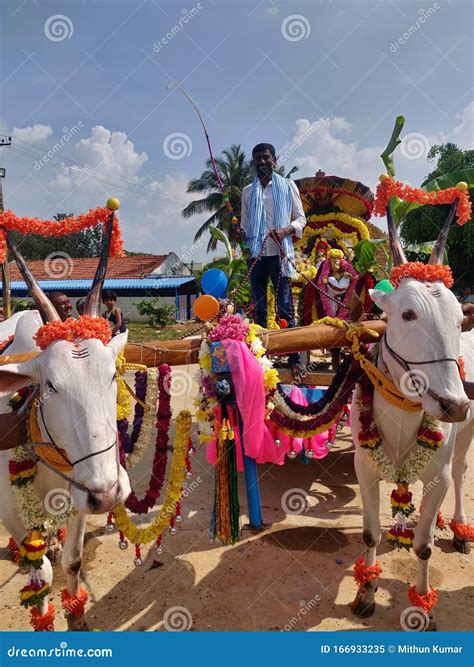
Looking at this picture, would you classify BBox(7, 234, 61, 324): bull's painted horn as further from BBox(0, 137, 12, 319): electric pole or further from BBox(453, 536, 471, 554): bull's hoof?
BBox(453, 536, 471, 554): bull's hoof

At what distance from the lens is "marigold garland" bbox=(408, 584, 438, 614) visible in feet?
10.4

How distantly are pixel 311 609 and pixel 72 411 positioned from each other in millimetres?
2539

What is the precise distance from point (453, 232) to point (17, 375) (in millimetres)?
22060

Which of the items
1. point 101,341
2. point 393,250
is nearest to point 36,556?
point 101,341

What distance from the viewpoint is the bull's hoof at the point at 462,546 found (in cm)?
416

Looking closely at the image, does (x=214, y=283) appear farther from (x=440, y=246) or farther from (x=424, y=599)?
(x=424, y=599)

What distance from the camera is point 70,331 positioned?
239 centimetres

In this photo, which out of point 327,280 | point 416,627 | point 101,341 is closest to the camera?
point 101,341

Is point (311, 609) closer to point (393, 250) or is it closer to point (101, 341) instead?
point (101, 341)

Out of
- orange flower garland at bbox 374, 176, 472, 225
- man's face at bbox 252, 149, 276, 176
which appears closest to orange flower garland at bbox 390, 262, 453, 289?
orange flower garland at bbox 374, 176, 472, 225

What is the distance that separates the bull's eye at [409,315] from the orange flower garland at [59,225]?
6.73ft

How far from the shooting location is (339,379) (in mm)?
3650

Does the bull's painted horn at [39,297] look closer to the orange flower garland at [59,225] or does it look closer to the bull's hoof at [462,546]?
the orange flower garland at [59,225]

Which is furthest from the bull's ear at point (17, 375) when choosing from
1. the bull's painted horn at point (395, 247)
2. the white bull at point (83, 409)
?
the bull's painted horn at point (395, 247)
